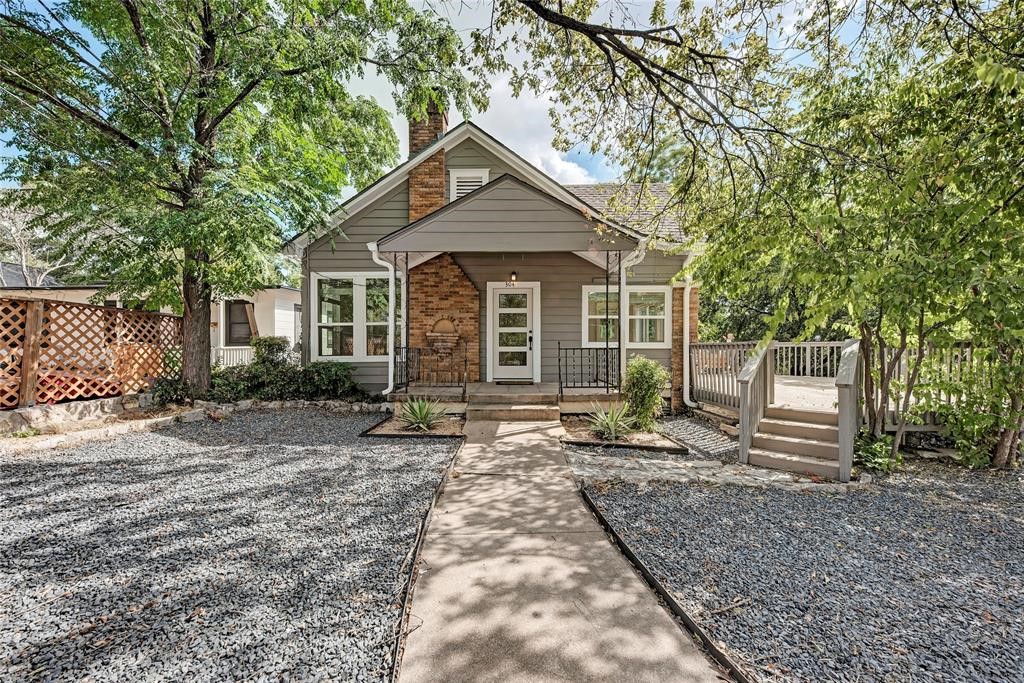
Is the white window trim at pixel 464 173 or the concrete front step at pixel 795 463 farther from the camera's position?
the white window trim at pixel 464 173

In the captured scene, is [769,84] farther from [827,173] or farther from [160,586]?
[160,586]

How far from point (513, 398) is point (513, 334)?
7.81 feet

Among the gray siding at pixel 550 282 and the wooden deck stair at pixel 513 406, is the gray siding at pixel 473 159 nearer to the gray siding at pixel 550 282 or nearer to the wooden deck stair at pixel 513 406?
the gray siding at pixel 550 282

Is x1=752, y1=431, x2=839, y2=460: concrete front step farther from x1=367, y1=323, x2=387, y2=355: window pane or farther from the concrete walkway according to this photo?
x1=367, y1=323, x2=387, y2=355: window pane

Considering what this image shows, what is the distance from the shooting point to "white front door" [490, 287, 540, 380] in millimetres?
9594

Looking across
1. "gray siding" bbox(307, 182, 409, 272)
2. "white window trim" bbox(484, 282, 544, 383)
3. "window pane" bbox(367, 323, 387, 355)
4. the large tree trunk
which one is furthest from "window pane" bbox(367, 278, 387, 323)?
the large tree trunk

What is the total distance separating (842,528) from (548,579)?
260 centimetres

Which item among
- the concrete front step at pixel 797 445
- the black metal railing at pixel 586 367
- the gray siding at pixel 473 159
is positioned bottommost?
the concrete front step at pixel 797 445

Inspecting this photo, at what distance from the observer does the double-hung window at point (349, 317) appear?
31.3ft

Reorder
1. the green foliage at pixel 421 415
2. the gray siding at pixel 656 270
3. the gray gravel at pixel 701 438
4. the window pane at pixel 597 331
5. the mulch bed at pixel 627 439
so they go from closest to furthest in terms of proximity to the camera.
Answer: the gray gravel at pixel 701 438, the mulch bed at pixel 627 439, the green foliage at pixel 421 415, the gray siding at pixel 656 270, the window pane at pixel 597 331

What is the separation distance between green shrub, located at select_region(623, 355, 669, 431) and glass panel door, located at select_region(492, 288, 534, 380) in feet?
9.85

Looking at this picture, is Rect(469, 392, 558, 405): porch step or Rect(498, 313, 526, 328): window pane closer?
Rect(469, 392, 558, 405): porch step

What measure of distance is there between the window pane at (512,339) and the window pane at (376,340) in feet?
8.51

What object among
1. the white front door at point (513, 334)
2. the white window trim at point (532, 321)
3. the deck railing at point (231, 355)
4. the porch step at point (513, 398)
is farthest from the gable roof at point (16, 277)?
the porch step at point (513, 398)
